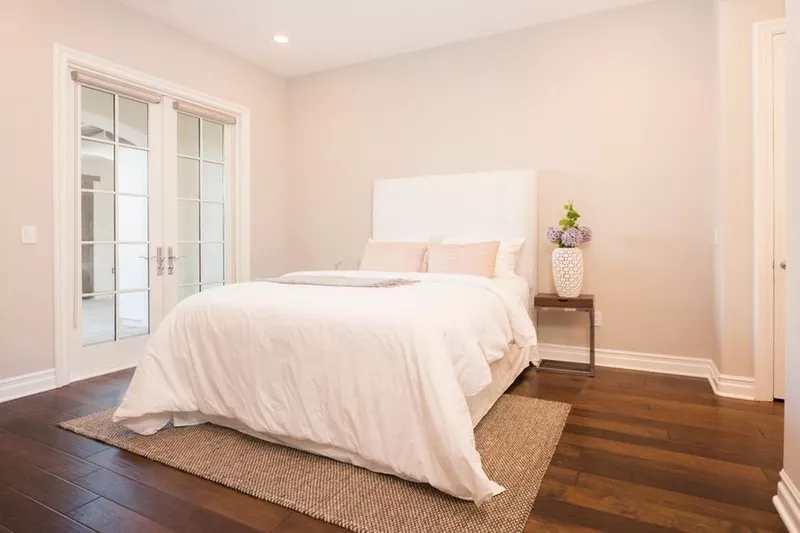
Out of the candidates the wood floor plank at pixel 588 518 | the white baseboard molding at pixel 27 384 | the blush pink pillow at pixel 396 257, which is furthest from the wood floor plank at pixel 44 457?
the blush pink pillow at pixel 396 257

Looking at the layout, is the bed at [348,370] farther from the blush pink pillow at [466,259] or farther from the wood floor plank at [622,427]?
the blush pink pillow at [466,259]

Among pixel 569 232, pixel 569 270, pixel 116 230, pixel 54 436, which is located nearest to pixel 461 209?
pixel 569 232

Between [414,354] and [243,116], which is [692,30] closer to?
[414,354]

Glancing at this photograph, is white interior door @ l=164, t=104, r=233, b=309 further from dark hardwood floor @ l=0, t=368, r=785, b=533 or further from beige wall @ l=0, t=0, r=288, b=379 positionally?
dark hardwood floor @ l=0, t=368, r=785, b=533

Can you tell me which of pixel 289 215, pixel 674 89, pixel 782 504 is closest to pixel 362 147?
pixel 289 215

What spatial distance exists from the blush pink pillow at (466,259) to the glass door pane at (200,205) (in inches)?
86.5

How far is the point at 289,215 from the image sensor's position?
16.5 feet

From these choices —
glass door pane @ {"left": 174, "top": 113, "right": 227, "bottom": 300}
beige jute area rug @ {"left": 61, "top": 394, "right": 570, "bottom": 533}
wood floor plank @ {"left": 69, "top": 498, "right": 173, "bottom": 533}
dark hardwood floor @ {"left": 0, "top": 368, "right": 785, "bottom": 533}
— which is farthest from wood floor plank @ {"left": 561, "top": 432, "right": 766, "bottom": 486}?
glass door pane @ {"left": 174, "top": 113, "right": 227, "bottom": 300}

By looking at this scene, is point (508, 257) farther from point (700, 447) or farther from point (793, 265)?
point (793, 265)

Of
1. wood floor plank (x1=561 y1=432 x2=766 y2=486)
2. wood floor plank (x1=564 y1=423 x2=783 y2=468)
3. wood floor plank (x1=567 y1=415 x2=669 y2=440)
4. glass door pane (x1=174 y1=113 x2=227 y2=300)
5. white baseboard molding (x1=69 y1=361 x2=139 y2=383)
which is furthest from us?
glass door pane (x1=174 y1=113 x2=227 y2=300)

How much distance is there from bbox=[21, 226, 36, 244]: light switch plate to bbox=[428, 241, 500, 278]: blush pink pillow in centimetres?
272

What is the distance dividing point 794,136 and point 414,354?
1.51 metres

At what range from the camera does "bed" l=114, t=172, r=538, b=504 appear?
5.54ft

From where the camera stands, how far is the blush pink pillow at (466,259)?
3320 mm
